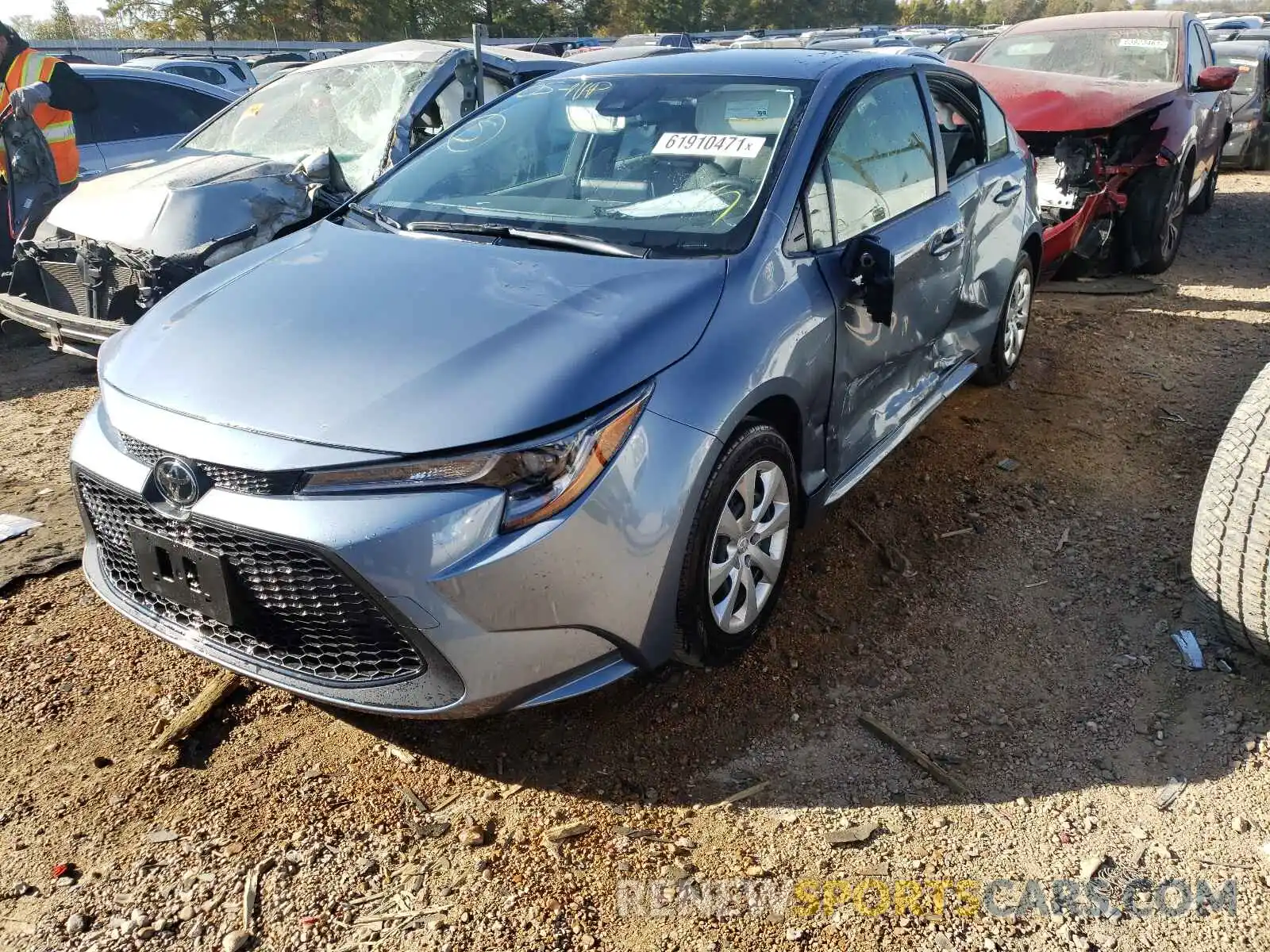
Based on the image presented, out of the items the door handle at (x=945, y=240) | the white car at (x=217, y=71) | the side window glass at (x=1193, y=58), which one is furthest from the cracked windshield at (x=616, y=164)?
the white car at (x=217, y=71)

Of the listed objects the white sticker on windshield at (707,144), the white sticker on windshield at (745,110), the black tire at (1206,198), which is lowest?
the black tire at (1206,198)

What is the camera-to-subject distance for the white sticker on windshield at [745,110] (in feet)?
10.4

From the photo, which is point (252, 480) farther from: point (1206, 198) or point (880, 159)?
point (1206, 198)

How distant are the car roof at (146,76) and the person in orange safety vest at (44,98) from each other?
767mm

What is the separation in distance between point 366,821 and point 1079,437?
3582 mm

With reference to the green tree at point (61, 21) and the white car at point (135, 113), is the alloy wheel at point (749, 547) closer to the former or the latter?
the white car at point (135, 113)

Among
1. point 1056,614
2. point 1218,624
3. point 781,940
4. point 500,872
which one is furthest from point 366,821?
point 1218,624

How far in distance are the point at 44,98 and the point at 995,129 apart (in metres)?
5.65

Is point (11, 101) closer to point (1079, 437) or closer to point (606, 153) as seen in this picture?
point (606, 153)

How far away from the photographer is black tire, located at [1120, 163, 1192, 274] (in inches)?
262

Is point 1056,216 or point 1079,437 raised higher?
point 1056,216

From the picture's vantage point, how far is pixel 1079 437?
14.6 feet

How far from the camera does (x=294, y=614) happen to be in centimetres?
222

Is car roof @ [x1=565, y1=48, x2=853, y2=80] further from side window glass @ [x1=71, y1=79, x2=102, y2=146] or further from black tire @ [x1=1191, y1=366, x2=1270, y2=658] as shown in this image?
side window glass @ [x1=71, y1=79, x2=102, y2=146]
